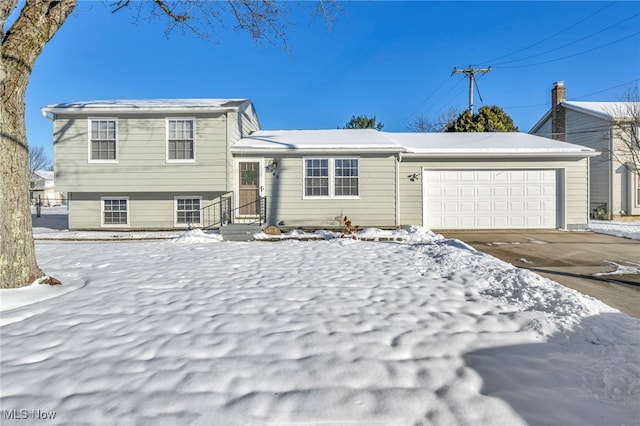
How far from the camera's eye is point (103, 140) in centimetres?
1050

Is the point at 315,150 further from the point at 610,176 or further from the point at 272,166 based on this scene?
the point at 610,176

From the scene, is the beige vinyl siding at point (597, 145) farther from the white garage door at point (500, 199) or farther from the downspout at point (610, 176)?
the white garage door at point (500, 199)

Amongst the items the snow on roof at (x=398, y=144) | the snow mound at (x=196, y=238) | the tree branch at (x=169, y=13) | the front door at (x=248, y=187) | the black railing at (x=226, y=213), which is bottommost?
the snow mound at (x=196, y=238)

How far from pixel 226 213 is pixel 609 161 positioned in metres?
17.3

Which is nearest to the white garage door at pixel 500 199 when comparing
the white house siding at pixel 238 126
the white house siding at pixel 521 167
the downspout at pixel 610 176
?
the white house siding at pixel 521 167

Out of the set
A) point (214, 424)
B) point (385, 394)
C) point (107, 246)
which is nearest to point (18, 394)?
point (214, 424)

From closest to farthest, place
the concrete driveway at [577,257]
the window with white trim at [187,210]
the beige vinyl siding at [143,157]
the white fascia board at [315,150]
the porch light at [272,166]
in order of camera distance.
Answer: the concrete driveway at [577,257]
the beige vinyl siding at [143,157]
the white fascia board at [315,150]
the porch light at [272,166]
the window with white trim at [187,210]

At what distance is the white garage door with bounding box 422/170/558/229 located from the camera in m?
11.3

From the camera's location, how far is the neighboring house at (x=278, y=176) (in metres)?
10.4

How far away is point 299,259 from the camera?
5984mm

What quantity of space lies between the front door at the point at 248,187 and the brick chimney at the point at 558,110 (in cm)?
1734

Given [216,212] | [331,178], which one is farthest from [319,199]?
[216,212]

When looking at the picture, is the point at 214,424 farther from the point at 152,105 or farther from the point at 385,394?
the point at 152,105

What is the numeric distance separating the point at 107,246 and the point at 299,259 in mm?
5232
